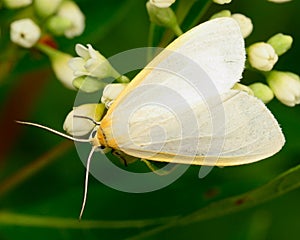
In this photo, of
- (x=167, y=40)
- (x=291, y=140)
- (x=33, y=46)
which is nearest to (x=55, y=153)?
(x=33, y=46)

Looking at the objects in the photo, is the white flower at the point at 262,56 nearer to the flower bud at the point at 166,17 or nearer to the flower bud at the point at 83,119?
the flower bud at the point at 166,17

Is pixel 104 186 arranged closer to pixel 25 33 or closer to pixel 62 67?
pixel 62 67

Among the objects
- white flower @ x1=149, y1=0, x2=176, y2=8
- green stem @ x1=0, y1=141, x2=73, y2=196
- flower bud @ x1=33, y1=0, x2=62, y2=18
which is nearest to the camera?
white flower @ x1=149, y1=0, x2=176, y2=8

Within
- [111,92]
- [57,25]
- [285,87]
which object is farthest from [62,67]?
[285,87]

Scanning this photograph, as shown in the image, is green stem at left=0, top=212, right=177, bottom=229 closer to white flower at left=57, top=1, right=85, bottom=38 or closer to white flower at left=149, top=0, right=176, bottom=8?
white flower at left=57, top=1, right=85, bottom=38

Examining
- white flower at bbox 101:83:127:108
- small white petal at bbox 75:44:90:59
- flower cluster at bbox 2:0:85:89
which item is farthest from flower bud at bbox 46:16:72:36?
white flower at bbox 101:83:127:108

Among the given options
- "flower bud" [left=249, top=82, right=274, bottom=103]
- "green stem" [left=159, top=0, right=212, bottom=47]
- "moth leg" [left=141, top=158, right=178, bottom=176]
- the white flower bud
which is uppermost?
the white flower bud
